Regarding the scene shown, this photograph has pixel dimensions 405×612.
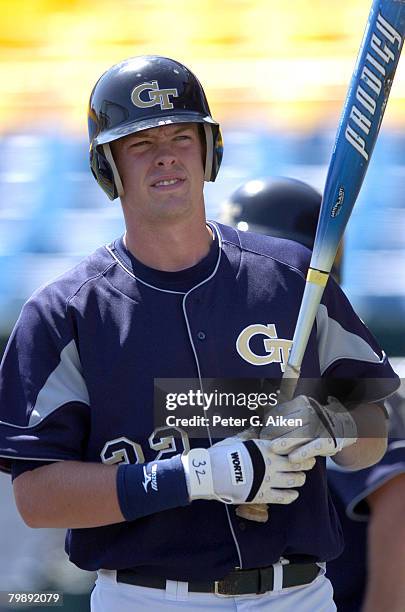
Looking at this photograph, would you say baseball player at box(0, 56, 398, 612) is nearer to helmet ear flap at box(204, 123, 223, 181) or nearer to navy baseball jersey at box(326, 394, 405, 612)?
helmet ear flap at box(204, 123, 223, 181)

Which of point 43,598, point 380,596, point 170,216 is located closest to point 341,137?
point 170,216

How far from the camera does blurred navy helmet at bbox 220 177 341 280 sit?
10.1ft

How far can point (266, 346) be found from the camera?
84.0 inches

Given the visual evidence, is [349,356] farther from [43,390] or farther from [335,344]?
[43,390]

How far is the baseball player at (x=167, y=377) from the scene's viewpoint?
2004 mm

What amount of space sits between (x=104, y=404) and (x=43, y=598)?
153 cm

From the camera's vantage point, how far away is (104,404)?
207 cm

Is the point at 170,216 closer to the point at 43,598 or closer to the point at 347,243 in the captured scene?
the point at 43,598

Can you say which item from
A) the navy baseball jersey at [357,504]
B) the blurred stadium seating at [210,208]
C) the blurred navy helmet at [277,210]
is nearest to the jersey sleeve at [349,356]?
the navy baseball jersey at [357,504]

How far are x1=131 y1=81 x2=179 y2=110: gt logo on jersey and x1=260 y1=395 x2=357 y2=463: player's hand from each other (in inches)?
24.8

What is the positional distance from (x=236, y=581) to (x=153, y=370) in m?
0.40

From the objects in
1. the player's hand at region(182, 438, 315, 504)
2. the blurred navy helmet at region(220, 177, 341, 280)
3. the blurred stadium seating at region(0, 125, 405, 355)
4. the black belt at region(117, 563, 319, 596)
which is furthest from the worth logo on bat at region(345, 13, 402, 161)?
the blurred stadium seating at region(0, 125, 405, 355)

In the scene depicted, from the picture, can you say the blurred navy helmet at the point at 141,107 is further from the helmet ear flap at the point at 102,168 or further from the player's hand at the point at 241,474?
the player's hand at the point at 241,474

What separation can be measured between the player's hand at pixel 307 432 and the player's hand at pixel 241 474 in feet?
0.08
